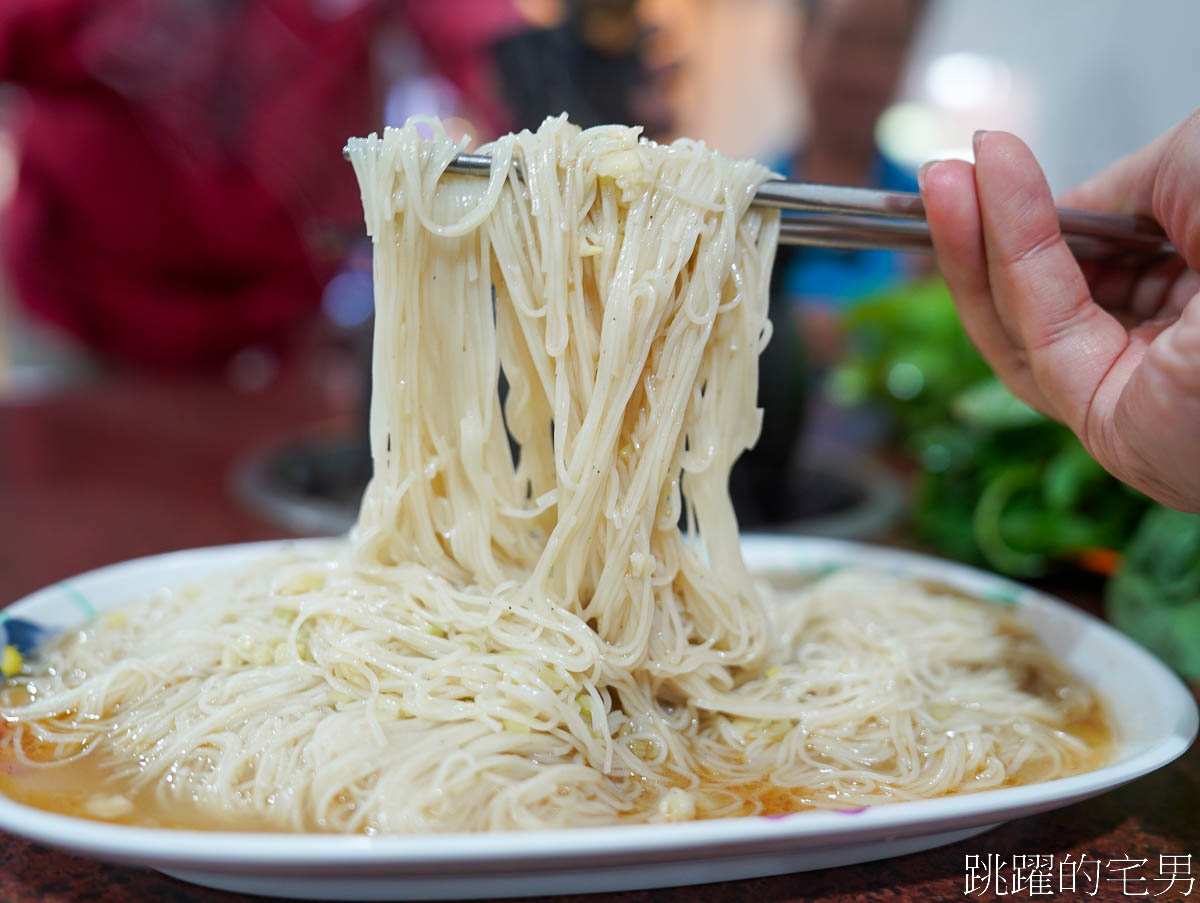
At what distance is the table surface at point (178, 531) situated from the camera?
1.15m

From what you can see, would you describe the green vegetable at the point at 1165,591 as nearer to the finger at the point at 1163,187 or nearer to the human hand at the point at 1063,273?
the human hand at the point at 1063,273

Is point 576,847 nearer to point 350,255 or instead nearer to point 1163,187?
point 1163,187

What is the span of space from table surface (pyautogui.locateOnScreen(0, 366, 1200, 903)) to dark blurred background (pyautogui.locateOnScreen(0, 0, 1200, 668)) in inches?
0.9

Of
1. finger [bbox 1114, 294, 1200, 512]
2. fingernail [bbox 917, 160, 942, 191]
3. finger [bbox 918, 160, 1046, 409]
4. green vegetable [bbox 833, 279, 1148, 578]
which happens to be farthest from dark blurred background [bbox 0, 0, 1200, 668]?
fingernail [bbox 917, 160, 942, 191]

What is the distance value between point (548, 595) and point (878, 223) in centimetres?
88

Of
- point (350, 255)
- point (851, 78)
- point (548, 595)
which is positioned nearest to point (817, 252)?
point (851, 78)

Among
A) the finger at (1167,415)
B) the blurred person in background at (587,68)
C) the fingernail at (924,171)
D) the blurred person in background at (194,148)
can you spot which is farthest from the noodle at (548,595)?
the blurred person in background at (194,148)

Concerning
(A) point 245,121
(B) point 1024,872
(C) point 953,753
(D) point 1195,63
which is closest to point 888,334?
(D) point 1195,63

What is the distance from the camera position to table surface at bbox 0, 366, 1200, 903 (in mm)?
1153

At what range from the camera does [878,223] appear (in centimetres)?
153

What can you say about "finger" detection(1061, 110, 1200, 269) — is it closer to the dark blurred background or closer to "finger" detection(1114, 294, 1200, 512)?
"finger" detection(1114, 294, 1200, 512)

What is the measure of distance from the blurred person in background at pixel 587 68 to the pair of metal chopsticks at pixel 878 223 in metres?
1.29

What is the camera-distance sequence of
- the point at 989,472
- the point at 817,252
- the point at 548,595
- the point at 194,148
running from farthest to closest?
the point at 194,148
the point at 817,252
the point at 989,472
the point at 548,595

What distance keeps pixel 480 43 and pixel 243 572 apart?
3573 mm
